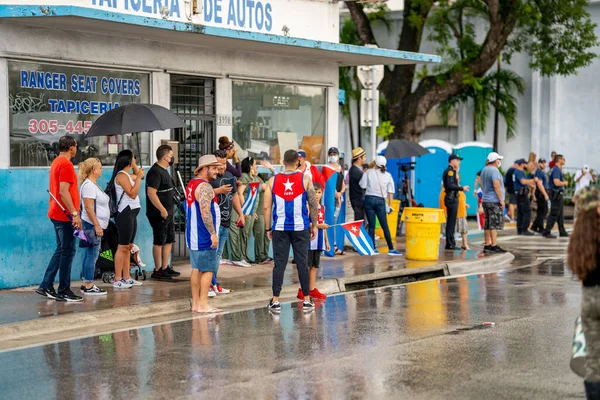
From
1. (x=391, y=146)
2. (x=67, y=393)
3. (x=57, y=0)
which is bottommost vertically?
(x=67, y=393)

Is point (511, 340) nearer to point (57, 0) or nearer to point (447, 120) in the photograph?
point (57, 0)

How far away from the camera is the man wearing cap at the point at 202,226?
12211 mm

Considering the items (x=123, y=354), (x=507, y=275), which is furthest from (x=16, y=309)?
(x=507, y=275)

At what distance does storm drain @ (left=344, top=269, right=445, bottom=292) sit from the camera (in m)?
15.6

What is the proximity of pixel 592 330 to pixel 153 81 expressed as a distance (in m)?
10.5

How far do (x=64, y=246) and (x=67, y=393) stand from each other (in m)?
4.69

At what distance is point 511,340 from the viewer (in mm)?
10562

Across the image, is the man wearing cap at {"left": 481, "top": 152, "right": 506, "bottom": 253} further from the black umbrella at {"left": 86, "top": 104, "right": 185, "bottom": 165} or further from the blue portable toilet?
the blue portable toilet

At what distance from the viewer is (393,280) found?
16359mm

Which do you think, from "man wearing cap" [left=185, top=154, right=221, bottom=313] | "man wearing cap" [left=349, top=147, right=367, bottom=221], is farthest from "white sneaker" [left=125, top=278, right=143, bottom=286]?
→ "man wearing cap" [left=349, top=147, right=367, bottom=221]

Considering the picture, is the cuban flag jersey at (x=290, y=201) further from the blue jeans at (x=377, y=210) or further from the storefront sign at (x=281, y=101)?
the blue jeans at (x=377, y=210)

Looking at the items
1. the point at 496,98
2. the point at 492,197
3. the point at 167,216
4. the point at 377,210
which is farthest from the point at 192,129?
the point at 496,98

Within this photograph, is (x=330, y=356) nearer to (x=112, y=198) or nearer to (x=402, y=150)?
(x=112, y=198)

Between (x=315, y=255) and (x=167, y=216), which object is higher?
(x=167, y=216)
